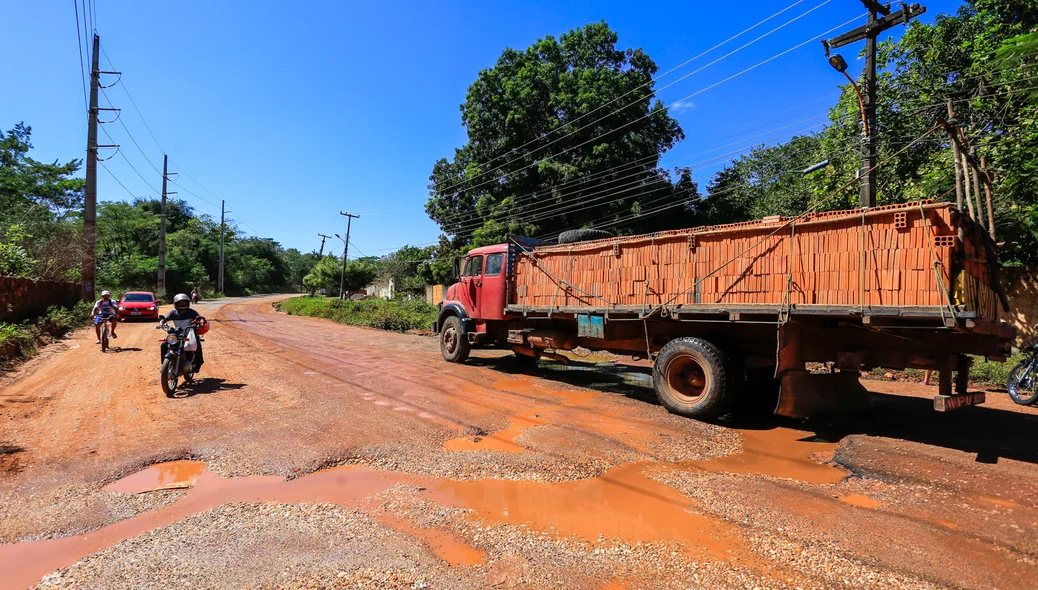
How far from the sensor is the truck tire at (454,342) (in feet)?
36.6

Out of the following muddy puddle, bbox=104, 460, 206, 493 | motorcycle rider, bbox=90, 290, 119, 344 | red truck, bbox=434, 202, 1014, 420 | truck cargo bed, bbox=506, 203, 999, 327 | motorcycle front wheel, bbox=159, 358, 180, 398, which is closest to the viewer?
muddy puddle, bbox=104, 460, 206, 493

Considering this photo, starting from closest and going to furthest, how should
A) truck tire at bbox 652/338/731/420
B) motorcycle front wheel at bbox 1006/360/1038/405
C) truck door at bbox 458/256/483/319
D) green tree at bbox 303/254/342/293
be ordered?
truck tire at bbox 652/338/731/420
motorcycle front wheel at bbox 1006/360/1038/405
truck door at bbox 458/256/483/319
green tree at bbox 303/254/342/293

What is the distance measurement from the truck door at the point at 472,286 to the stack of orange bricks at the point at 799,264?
3.11 metres

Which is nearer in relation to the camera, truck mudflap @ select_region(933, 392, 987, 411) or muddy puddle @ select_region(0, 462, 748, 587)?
muddy puddle @ select_region(0, 462, 748, 587)

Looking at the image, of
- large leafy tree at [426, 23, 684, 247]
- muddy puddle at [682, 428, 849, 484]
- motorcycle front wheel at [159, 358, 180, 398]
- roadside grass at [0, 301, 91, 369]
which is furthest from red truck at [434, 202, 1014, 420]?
large leafy tree at [426, 23, 684, 247]

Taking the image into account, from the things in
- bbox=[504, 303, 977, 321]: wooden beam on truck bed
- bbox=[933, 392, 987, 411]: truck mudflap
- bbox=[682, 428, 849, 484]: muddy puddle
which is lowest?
bbox=[682, 428, 849, 484]: muddy puddle

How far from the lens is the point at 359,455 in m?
4.98

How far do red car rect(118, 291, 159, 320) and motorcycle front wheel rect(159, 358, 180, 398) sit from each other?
1552 centimetres

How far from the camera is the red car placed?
63.5 feet

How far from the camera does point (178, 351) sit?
7.53 metres

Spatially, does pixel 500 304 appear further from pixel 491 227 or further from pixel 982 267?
pixel 491 227

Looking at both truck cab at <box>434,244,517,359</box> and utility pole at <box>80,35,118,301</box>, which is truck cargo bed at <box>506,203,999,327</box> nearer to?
truck cab at <box>434,244,517,359</box>

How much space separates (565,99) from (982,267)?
2283cm

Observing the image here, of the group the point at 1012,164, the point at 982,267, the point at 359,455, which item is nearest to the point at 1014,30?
the point at 1012,164
